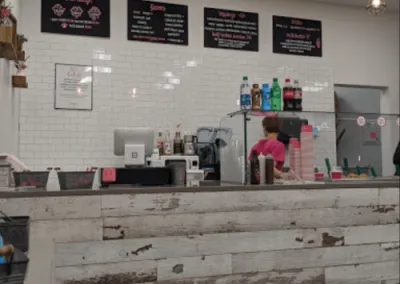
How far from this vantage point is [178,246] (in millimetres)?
2508

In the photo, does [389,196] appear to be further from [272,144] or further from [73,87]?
[73,87]

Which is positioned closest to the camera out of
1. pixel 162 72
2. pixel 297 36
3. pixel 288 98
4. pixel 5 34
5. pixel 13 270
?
pixel 13 270

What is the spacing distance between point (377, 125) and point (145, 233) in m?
2.03

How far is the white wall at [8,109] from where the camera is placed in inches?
158

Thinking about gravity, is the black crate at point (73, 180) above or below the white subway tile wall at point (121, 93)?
below

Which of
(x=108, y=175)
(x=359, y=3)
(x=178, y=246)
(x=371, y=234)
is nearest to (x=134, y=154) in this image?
(x=108, y=175)

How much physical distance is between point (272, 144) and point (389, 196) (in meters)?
0.88

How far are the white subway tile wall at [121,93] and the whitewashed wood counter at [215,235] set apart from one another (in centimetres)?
308

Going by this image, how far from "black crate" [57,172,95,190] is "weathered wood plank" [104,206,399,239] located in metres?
0.27

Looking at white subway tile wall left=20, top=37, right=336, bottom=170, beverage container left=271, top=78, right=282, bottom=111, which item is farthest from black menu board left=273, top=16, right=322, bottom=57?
beverage container left=271, top=78, right=282, bottom=111

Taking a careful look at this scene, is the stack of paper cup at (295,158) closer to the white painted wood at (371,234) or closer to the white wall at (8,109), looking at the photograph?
the white painted wood at (371,234)

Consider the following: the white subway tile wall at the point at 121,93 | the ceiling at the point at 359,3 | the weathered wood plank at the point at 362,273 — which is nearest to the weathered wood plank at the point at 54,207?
the weathered wood plank at the point at 362,273

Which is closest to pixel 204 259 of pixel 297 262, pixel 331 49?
pixel 297 262

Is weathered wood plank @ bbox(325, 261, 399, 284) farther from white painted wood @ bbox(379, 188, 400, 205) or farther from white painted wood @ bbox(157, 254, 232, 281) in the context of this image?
white painted wood @ bbox(157, 254, 232, 281)
